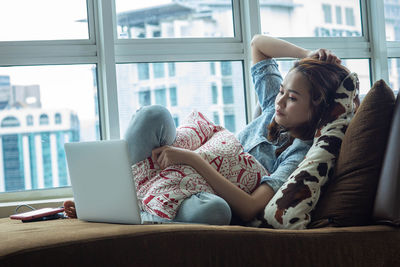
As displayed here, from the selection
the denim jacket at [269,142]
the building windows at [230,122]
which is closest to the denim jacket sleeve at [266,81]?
the denim jacket at [269,142]

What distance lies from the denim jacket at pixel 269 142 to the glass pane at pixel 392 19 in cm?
128

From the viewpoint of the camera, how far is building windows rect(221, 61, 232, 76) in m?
Answer: 2.72

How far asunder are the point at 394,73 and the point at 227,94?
3.60ft

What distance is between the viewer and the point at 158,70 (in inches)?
102

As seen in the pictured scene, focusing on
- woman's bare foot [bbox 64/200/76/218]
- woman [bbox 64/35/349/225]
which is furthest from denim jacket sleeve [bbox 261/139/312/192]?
woman's bare foot [bbox 64/200/76/218]

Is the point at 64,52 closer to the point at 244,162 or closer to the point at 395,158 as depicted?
the point at 244,162

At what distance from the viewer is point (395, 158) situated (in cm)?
132

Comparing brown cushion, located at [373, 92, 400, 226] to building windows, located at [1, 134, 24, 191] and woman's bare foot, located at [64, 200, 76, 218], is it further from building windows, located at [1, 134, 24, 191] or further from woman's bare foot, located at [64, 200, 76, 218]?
building windows, located at [1, 134, 24, 191]

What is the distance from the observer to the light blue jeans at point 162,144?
54.1 inches

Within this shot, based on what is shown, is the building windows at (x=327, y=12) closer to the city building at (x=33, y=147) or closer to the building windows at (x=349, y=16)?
the building windows at (x=349, y=16)

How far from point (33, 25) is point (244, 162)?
4.63 feet

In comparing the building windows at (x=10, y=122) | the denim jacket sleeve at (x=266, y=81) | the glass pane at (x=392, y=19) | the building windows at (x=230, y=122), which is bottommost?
the building windows at (x=230, y=122)

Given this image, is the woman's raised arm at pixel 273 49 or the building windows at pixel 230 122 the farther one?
the building windows at pixel 230 122

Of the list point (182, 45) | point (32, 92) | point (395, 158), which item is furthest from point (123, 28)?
point (395, 158)
